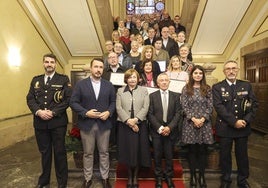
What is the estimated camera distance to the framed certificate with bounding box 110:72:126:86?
11.7ft

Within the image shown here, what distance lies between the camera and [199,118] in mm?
2928

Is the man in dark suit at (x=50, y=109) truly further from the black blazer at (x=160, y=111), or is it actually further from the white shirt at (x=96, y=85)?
the black blazer at (x=160, y=111)

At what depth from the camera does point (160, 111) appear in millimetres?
3033

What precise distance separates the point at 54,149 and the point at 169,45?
2903 mm

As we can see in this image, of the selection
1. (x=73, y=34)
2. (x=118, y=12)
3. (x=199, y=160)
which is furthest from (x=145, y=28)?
(x=199, y=160)

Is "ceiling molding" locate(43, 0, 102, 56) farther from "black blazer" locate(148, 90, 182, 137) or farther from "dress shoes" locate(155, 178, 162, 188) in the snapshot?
"dress shoes" locate(155, 178, 162, 188)

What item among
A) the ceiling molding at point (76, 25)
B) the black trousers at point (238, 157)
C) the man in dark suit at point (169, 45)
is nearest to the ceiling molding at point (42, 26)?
the ceiling molding at point (76, 25)

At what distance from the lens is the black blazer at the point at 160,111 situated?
3.00 m

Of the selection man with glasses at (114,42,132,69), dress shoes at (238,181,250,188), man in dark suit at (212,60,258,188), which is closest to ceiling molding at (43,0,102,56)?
man with glasses at (114,42,132,69)

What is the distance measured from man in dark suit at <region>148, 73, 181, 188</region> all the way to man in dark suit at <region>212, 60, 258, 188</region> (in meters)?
0.48

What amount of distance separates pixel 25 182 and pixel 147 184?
Result: 155cm

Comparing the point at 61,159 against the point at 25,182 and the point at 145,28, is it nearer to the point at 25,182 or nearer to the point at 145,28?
the point at 25,182

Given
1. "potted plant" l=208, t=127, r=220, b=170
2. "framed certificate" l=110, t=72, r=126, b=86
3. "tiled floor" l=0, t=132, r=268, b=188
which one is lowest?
"tiled floor" l=0, t=132, r=268, b=188

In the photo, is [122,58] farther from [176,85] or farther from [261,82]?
[261,82]
